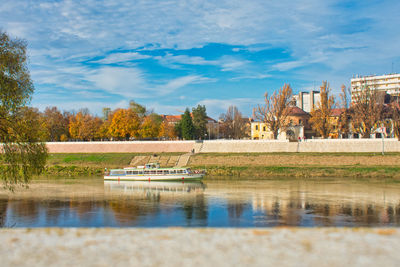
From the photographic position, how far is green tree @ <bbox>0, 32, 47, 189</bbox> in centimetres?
2481

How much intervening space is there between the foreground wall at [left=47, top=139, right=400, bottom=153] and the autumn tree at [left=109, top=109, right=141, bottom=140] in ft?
44.4

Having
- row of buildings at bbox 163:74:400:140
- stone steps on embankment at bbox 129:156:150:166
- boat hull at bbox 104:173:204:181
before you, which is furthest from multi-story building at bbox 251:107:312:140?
Answer: boat hull at bbox 104:173:204:181

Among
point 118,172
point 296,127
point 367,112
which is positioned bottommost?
point 118,172

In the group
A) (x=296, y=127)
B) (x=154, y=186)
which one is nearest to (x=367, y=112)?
(x=296, y=127)

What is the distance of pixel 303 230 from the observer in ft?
50.6

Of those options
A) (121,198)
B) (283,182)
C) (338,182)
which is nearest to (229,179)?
(283,182)

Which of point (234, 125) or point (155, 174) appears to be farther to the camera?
point (234, 125)

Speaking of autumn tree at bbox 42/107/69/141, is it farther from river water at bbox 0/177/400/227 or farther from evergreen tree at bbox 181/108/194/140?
river water at bbox 0/177/400/227

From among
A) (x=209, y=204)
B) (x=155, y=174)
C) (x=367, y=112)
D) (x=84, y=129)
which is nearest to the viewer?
(x=209, y=204)

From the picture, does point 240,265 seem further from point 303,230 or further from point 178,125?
point 178,125

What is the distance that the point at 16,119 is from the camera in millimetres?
25516

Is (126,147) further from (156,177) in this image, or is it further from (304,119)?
(304,119)

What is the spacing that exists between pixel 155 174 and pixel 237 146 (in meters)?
26.8

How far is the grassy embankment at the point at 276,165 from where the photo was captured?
56062 millimetres
